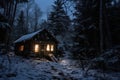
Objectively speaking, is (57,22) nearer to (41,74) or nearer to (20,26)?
(20,26)

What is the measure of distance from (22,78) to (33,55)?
17536 millimetres

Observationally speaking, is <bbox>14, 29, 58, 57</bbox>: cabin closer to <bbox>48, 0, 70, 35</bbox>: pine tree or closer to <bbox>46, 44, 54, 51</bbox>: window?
<bbox>46, 44, 54, 51</bbox>: window

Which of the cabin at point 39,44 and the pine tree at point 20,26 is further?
the pine tree at point 20,26

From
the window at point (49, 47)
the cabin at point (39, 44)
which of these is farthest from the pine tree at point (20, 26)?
the window at point (49, 47)

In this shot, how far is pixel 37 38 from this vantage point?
29.2 meters

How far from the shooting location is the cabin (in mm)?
28688

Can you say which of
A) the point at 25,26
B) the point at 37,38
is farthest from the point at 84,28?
the point at 25,26

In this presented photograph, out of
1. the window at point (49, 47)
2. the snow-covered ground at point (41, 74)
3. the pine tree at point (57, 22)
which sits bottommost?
the snow-covered ground at point (41, 74)

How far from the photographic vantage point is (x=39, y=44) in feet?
96.3

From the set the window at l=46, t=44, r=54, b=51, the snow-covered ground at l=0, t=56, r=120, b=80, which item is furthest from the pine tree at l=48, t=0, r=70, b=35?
the snow-covered ground at l=0, t=56, r=120, b=80

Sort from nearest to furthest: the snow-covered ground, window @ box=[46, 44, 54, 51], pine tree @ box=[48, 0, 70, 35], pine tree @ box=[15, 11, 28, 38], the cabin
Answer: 1. the snow-covered ground
2. the cabin
3. window @ box=[46, 44, 54, 51]
4. pine tree @ box=[48, 0, 70, 35]
5. pine tree @ box=[15, 11, 28, 38]

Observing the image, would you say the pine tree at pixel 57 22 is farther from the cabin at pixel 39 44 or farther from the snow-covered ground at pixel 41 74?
the snow-covered ground at pixel 41 74

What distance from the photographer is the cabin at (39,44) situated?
1129 inches

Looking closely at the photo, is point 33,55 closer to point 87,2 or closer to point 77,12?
point 77,12
